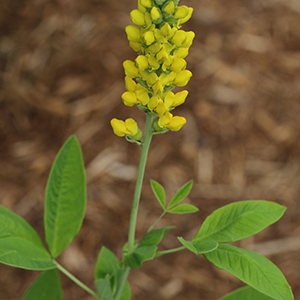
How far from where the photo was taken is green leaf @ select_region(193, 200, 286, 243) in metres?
0.74

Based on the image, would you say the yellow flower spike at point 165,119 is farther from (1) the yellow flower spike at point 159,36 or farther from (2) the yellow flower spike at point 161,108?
(1) the yellow flower spike at point 159,36

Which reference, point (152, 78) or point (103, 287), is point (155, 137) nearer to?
point (103, 287)

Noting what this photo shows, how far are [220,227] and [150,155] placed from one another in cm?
103

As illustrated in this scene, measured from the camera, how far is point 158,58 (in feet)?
1.84

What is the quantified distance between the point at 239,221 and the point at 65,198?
1.30 feet

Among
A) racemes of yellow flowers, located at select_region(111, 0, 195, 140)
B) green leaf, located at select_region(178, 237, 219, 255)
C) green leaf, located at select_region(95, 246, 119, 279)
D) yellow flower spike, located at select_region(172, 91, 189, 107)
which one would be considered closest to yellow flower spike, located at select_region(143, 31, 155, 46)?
racemes of yellow flowers, located at select_region(111, 0, 195, 140)

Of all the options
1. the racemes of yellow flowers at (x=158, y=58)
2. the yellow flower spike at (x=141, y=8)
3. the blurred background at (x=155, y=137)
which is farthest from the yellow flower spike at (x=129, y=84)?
the blurred background at (x=155, y=137)

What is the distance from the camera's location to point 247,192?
1.76m

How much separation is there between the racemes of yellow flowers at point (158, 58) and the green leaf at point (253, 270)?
0.26 m

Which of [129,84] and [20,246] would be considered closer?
[129,84]

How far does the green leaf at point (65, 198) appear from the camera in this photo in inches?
34.1

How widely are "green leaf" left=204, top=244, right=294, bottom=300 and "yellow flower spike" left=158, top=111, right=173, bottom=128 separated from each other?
264mm

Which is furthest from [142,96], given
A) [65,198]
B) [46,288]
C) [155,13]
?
[46,288]

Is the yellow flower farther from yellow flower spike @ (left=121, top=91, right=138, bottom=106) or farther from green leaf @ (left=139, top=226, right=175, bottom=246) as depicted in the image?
green leaf @ (left=139, top=226, right=175, bottom=246)
